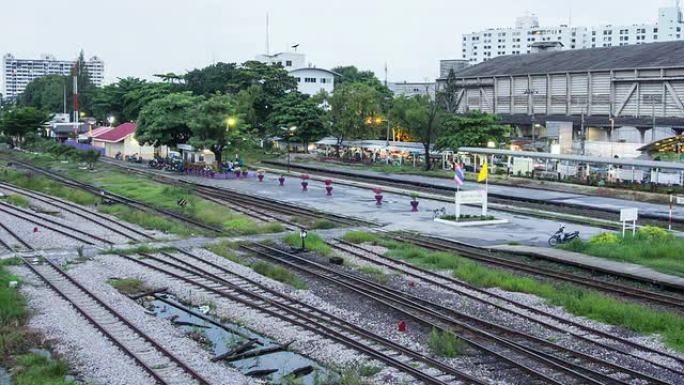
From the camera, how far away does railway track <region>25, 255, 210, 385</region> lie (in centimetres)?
1342

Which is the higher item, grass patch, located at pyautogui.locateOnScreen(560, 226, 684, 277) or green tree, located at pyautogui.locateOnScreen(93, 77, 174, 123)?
green tree, located at pyautogui.locateOnScreen(93, 77, 174, 123)

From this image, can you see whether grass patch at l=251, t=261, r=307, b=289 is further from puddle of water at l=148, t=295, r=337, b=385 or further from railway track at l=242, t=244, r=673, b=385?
puddle of water at l=148, t=295, r=337, b=385

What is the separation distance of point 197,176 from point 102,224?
82.3 ft

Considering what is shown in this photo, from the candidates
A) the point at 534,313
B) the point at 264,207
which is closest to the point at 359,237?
the point at 264,207

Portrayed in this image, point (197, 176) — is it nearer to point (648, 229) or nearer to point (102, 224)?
point (102, 224)

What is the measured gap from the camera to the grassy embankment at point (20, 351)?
1320cm

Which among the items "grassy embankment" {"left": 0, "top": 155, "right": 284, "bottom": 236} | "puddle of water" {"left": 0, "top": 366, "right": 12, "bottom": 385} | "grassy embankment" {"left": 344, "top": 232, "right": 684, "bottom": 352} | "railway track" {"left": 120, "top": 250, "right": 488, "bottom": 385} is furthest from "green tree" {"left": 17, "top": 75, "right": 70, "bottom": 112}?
"puddle of water" {"left": 0, "top": 366, "right": 12, "bottom": 385}

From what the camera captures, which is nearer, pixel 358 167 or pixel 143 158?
pixel 358 167

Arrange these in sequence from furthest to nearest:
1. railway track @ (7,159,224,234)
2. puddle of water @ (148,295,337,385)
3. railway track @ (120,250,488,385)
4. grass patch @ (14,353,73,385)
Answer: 1. railway track @ (7,159,224,234)
2. puddle of water @ (148,295,337,385)
3. railway track @ (120,250,488,385)
4. grass patch @ (14,353,73,385)

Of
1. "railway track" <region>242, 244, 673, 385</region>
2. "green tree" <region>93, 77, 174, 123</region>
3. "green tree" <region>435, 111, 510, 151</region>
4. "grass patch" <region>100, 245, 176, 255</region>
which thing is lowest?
"railway track" <region>242, 244, 673, 385</region>

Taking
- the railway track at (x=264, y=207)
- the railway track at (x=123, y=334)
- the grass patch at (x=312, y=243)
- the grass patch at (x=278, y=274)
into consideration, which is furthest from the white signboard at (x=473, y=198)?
the railway track at (x=123, y=334)

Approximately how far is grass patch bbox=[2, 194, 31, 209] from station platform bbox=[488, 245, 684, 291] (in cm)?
2432

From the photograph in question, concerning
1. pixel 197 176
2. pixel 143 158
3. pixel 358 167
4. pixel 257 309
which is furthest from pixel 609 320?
pixel 143 158

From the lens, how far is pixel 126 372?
44.3ft
